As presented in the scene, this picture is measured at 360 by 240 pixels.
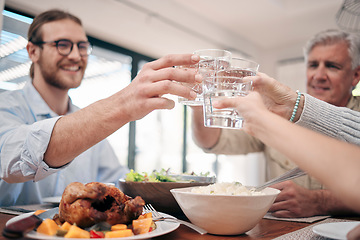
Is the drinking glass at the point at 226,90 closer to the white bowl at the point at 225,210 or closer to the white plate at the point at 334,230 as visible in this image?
the white bowl at the point at 225,210

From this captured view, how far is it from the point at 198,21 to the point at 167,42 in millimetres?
736

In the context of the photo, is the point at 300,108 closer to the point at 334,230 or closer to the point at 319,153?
the point at 334,230

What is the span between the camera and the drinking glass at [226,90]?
832mm

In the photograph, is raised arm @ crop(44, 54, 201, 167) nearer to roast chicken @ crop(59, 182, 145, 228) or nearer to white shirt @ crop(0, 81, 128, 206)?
white shirt @ crop(0, 81, 128, 206)

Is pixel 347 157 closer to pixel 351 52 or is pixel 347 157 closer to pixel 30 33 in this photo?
pixel 351 52

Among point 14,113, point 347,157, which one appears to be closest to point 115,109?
point 347,157

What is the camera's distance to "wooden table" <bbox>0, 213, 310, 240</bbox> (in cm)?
77

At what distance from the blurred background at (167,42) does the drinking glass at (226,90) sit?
2690mm

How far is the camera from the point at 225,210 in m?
0.74

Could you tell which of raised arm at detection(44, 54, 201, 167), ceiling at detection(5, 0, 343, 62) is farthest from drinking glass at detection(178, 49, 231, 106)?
ceiling at detection(5, 0, 343, 62)

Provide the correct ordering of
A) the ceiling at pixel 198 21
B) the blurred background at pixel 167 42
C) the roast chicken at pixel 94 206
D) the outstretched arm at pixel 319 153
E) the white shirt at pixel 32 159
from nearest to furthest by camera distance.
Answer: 1. the outstretched arm at pixel 319 153
2. the roast chicken at pixel 94 206
3. the white shirt at pixel 32 159
4. the blurred background at pixel 167 42
5. the ceiling at pixel 198 21

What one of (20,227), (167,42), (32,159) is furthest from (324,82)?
(167,42)

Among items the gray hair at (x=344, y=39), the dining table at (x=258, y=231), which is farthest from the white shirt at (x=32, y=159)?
the gray hair at (x=344, y=39)

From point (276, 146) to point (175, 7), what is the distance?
431 cm
